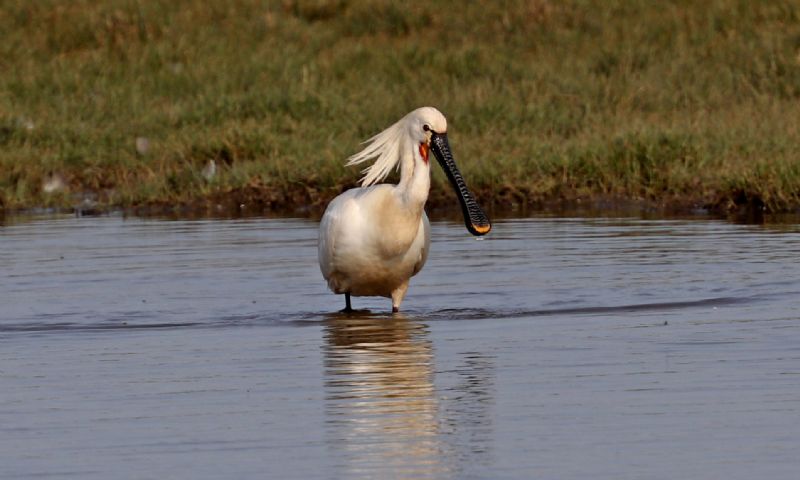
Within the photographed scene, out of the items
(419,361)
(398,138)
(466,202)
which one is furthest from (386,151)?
(419,361)

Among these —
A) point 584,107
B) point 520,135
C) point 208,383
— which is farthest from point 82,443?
point 584,107

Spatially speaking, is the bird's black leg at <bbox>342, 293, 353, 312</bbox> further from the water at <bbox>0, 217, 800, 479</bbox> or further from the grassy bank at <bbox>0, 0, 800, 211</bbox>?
the grassy bank at <bbox>0, 0, 800, 211</bbox>

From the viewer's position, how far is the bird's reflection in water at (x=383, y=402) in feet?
18.6

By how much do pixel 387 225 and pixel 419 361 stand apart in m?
1.98

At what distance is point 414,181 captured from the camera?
31.1 feet

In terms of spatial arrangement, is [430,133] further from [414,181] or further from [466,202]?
[466,202]

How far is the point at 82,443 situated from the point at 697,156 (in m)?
9.57

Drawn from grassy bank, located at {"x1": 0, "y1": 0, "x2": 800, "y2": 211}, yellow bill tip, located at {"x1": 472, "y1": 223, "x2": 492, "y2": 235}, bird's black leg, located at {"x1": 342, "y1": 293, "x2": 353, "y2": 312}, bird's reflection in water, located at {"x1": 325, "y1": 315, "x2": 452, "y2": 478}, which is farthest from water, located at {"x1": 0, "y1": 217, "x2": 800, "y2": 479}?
grassy bank, located at {"x1": 0, "y1": 0, "x2": 800, "y2": 211}

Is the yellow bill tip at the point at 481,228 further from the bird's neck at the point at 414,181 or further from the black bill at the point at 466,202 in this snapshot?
the bird's neck at the point at 414,181

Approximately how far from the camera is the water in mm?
5750

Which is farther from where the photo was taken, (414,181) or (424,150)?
(424,150)

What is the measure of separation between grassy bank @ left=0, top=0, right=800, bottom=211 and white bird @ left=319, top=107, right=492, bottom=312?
16.1ft

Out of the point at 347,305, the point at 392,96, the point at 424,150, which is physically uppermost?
the point at 392,96

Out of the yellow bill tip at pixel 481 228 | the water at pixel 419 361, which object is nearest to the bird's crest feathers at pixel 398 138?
the yellow bill tip at pixel 481 228
